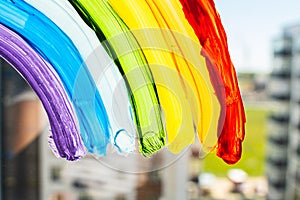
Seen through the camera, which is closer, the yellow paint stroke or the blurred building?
the yellow paint stroke

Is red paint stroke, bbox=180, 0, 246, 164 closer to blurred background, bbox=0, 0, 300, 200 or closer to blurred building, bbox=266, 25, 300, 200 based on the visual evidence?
blurred background, bbox=0, 0, 300, 200

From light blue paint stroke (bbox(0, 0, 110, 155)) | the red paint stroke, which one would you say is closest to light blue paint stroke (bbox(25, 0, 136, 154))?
light blue paint stroke (bbox(0, 0, 110, 155))

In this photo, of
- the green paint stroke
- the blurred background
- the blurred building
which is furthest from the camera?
the blurred building

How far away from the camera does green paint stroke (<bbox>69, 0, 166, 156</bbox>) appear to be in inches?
36.7

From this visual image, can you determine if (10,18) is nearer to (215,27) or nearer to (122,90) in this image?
(122,90)

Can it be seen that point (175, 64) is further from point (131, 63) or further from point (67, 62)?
point (67, 62)

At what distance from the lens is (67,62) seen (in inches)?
37.8

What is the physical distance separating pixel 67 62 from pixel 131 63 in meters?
0.14

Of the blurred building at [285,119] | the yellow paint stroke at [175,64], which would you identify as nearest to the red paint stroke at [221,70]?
the yellow paint stroke at [175,64]

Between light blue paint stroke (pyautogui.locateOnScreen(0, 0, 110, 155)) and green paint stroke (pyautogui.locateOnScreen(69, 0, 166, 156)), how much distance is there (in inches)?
2.8

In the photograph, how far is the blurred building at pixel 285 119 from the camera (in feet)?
8.36

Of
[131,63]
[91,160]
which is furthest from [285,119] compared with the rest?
[131,63]

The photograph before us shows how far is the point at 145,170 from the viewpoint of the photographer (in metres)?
1.12

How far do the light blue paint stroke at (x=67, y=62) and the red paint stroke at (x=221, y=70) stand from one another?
0.26 m
